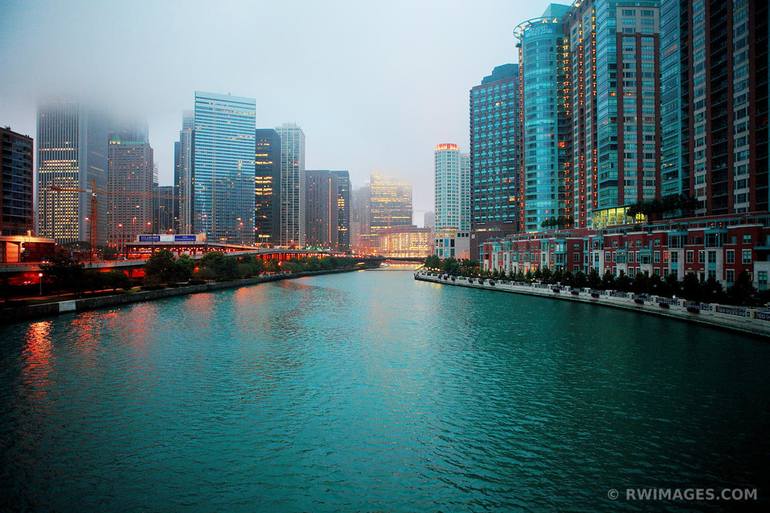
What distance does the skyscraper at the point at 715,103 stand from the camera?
102938mm

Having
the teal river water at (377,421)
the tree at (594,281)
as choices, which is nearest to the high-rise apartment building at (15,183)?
the teal river water at (377,421)

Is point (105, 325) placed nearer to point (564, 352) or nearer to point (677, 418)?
point (564, 352)

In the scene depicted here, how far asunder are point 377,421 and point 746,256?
234ft

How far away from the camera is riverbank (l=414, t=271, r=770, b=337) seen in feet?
178

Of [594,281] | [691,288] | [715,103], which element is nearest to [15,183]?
[594,281]

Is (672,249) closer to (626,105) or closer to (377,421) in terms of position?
(626,105)

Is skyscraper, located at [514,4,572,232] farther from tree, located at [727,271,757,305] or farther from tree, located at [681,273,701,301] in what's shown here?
tree, located at [727,271,757,305]

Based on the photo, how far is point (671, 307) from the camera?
70.1 meters

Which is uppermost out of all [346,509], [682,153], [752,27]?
[752,27]

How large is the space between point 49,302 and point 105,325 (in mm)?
18551

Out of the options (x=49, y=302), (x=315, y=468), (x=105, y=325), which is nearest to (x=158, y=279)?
(x=49, y=302)

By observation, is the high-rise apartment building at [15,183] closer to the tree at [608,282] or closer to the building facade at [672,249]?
the building facade at [672,249]

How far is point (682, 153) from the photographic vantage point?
128 metres

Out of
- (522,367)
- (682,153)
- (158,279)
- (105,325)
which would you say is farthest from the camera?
(682,153)
